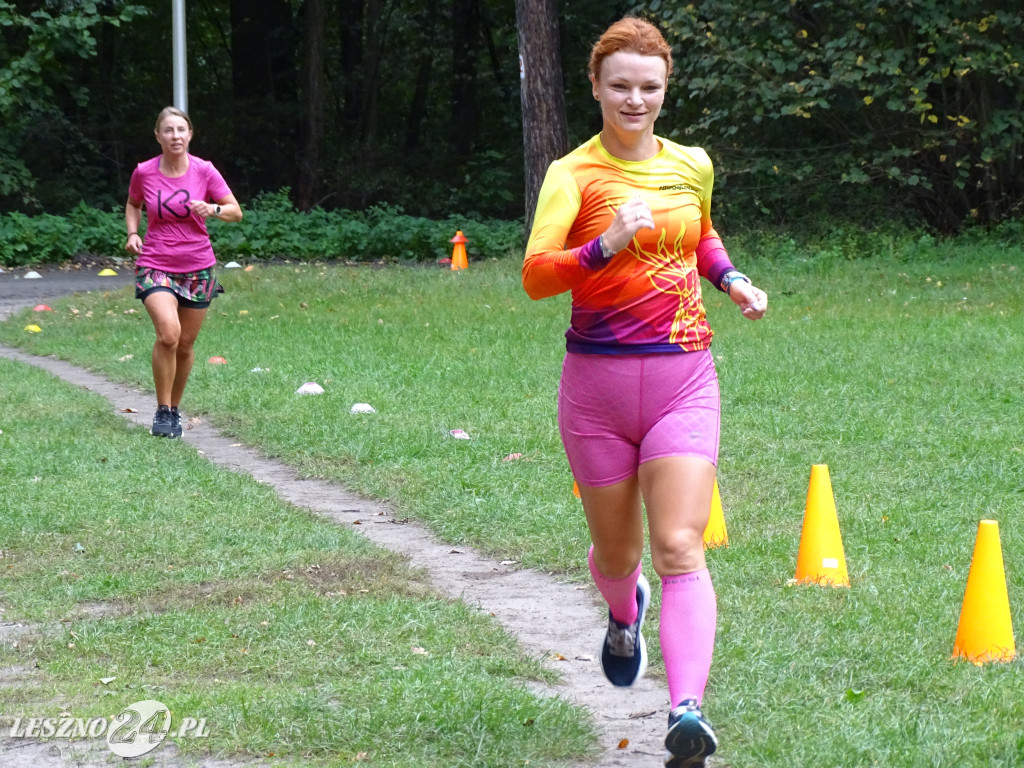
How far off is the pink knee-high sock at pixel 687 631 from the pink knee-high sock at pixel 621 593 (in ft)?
1.24

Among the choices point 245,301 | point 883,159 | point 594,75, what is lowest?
point 245,301

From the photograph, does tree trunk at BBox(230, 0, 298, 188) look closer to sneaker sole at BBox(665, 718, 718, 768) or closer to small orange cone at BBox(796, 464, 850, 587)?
small orange cone at BBox(796, 464, 850, 587)

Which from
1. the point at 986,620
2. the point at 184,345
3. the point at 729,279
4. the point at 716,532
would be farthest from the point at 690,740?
the point at 184,345

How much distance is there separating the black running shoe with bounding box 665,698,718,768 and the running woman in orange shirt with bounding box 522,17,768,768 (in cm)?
19

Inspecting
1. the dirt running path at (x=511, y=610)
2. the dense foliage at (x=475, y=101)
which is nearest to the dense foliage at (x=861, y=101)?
the dense foliage at (x=475, y=101)

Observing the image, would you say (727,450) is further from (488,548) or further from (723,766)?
(723,766)

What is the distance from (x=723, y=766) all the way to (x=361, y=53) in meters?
35.6

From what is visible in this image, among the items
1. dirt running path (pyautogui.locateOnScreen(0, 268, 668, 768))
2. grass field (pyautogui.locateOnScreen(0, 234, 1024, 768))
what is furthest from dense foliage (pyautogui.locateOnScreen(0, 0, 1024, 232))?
dirt running path (pyautogui.locateOnScreen(0, 268, 668, 768))

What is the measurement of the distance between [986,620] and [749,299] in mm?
1472

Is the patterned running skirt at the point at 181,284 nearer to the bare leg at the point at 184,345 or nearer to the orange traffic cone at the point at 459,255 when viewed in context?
the bare leg at the point at 184,345

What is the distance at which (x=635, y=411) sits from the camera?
380 cm

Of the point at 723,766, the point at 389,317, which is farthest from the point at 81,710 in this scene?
the point at 389,317

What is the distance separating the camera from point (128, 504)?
6746 millimetres

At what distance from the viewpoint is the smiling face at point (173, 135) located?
839 centimetres
